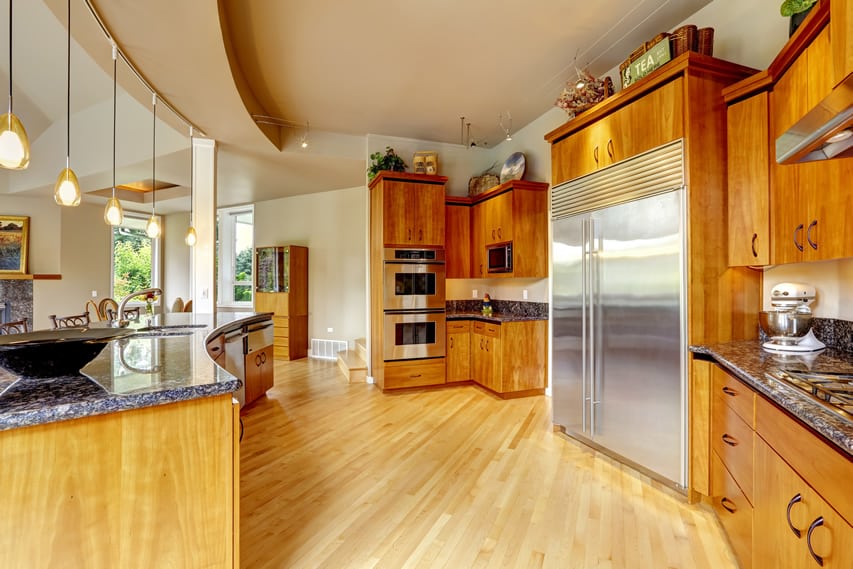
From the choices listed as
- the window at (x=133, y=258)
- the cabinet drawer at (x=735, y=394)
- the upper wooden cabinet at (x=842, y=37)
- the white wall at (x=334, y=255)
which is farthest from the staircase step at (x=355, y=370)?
the window at (x=133, y=258)

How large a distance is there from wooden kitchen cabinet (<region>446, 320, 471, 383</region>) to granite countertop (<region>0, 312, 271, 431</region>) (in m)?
3.23

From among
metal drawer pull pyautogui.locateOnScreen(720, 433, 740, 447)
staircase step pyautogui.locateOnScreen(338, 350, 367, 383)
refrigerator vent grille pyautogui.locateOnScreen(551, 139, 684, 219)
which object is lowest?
staircase step pyautogui.locateOnScreen(338, 350, 367, 383)

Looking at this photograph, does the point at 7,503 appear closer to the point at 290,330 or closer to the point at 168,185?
the point at 290,330

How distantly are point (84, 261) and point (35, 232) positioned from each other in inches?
30.7

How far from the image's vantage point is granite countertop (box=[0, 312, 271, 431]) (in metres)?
0.96

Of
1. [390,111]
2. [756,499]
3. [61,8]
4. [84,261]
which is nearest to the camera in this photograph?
[756,499]

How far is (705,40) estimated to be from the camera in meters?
2.24

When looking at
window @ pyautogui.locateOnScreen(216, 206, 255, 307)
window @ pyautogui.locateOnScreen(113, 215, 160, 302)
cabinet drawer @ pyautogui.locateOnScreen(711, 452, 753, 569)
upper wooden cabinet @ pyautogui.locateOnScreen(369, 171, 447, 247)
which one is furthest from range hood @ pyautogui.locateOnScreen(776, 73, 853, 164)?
window @ pyautogui.locateOnScreen(113, 215, 160, 302)

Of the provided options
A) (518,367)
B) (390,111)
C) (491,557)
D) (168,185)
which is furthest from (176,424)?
(168,185)

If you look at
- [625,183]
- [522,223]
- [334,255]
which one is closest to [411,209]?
[522,223]

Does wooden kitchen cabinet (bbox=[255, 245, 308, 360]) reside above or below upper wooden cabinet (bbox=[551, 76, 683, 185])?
below

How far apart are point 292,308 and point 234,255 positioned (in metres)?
2.29

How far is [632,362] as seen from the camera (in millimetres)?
2428

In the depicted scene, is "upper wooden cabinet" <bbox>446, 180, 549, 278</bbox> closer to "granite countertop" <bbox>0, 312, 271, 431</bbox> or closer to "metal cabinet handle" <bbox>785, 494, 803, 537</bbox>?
"metal cabinet handle" <bbox>785, 494, 803, 537</bbox>
